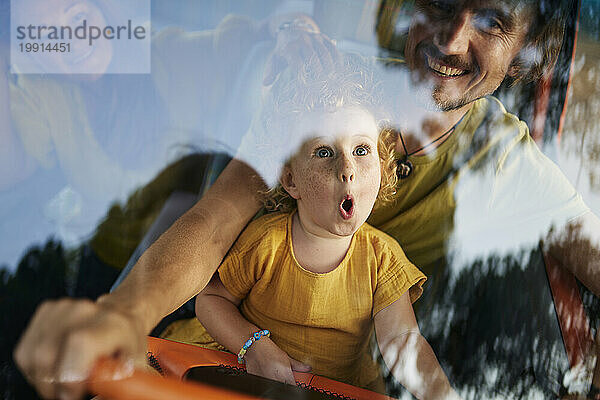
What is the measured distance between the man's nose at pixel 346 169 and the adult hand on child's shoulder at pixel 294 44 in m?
0.16

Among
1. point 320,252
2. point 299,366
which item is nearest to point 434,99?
point 320,252

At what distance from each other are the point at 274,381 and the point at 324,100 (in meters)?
0.39

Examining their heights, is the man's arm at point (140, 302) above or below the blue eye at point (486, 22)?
below

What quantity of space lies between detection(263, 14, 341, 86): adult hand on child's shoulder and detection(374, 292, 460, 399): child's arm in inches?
14.2

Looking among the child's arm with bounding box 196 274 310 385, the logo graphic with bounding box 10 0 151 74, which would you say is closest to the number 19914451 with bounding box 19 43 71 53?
the logo graphic with bounding box 10 0 151 74

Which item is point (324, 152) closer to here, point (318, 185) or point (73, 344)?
point (318, 185)

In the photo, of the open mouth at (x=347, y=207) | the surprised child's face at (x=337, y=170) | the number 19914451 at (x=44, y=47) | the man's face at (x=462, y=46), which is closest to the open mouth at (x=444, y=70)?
the man's face at (x=462, y=46)

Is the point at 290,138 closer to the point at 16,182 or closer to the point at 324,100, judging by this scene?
the point at 324,100

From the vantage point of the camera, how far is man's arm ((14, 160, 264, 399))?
1.95 ft

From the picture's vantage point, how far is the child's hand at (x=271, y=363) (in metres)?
0.77

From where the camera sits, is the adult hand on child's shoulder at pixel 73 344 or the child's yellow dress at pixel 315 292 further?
the child's yellow dress at pixel 315 292

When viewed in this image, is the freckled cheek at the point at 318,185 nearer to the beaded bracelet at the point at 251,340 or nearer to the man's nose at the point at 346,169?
the man's nose at the point at 346,169

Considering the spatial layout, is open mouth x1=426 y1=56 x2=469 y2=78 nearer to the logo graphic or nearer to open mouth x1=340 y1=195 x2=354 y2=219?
open mouth x1=340 y1=195 x2=354 y2=219

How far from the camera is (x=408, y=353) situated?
0.80m
